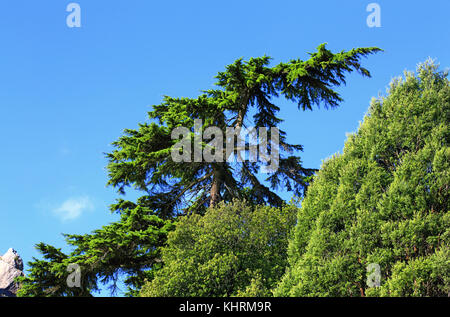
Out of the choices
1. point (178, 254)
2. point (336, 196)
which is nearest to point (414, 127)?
point (336, 196)

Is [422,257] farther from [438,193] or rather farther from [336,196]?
[336,196]

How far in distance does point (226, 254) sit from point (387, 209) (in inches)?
216

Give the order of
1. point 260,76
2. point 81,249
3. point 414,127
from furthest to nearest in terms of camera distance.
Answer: point 260,76, point 81,249, point 414,127

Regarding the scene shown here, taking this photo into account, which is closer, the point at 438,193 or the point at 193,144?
the point at 438,193

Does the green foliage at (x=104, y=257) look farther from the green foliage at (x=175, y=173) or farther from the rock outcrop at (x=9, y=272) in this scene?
the rock outcrop at (x=9, y=272)

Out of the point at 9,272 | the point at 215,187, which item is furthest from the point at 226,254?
the point at 9,272

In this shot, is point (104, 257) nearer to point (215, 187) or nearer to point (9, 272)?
point (215, 187)

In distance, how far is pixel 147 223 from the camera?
794 inches

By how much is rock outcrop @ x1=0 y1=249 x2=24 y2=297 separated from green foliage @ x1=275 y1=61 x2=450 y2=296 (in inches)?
1442

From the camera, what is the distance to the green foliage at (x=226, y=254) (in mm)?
15555

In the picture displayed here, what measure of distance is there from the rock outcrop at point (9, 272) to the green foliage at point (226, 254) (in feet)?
107

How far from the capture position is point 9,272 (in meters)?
45.2
